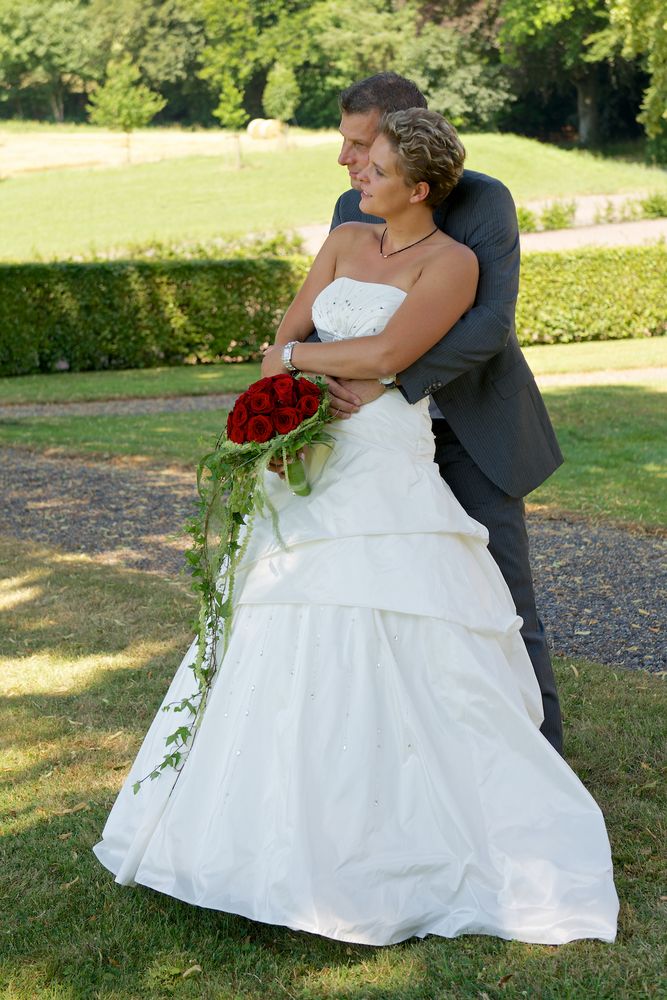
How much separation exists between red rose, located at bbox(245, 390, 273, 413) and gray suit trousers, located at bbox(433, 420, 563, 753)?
2.82ft

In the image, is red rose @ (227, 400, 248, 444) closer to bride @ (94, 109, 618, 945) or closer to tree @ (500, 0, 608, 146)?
bride @ (94, 109, 618, 945)

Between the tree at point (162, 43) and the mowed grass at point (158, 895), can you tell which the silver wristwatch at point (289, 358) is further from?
the tree at point (162, 43)

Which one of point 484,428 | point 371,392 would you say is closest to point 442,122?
point 371,392

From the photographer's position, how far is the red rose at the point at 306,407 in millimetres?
2955

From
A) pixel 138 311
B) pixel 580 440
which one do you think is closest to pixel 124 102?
pixel 138 311

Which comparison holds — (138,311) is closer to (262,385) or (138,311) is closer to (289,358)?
(289,358)

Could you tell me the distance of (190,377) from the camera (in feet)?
51.1

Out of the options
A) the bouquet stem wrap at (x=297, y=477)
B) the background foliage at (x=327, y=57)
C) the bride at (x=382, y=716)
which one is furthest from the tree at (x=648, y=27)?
the bouquet stem wrap at (x=297, y=477)

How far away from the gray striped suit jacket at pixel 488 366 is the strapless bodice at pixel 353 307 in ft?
0.54

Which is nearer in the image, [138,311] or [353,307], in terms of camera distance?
[353,307]

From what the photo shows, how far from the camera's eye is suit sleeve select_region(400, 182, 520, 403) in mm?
3117

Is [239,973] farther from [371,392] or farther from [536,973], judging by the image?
[371,392]

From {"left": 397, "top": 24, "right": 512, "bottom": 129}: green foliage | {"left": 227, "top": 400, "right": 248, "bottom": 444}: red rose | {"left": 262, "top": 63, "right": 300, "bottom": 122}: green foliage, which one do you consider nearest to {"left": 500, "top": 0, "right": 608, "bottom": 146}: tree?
{"left": 397, "top": 24, "right": 512, "bottom": 129}: green foliage

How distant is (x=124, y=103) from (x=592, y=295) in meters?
36.5
